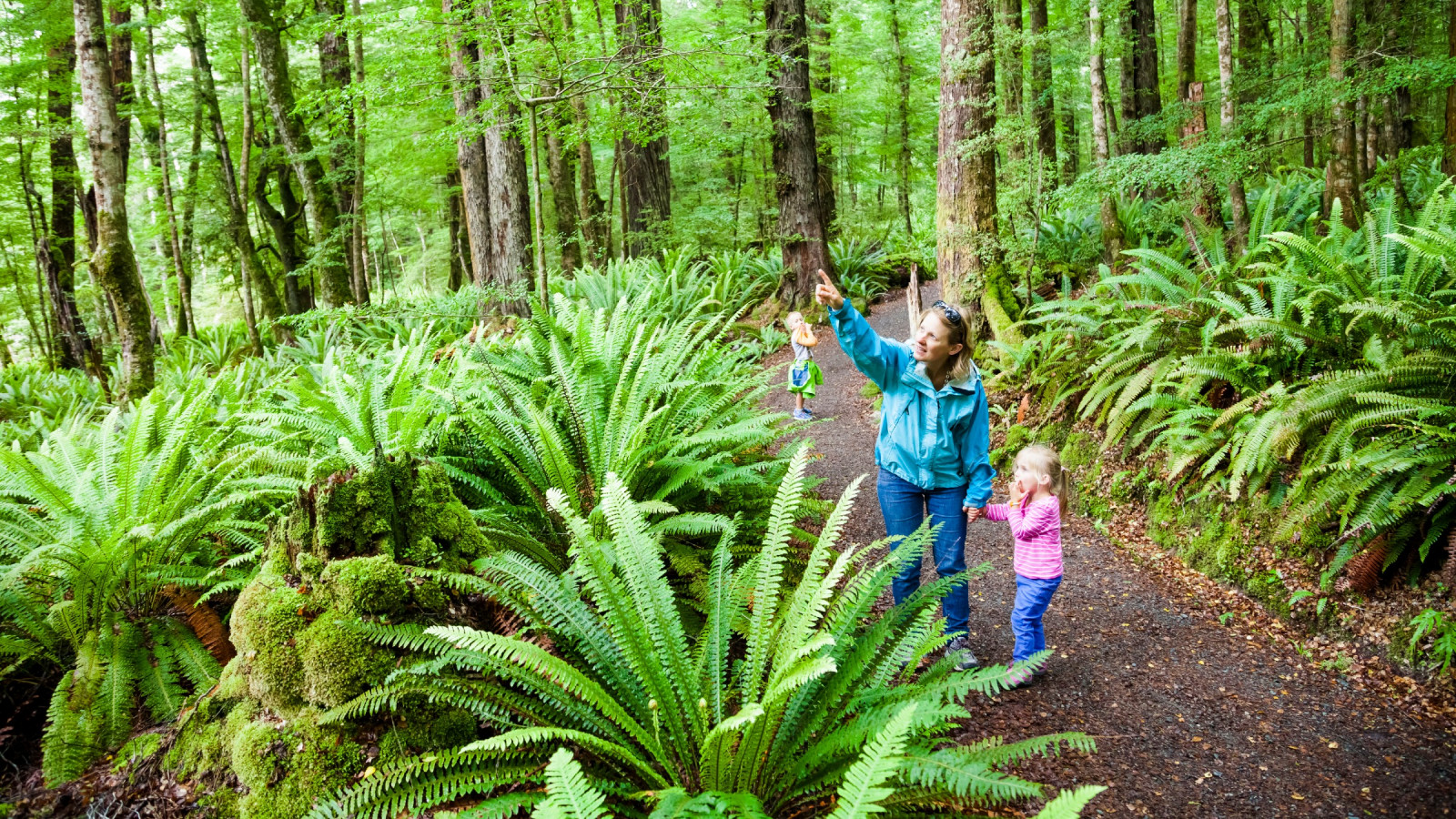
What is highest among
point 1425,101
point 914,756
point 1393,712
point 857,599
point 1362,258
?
point 1425,101

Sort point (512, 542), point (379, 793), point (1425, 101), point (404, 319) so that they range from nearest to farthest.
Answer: point (379, 793) → point (512, 542) → point (404, 319) → point (1425, 101)

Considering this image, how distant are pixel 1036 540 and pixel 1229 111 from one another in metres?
5.77

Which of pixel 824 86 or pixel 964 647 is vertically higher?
pixel 824 86

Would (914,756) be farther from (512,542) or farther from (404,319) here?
(404,319)

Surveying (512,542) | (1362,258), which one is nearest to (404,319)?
(512,542)

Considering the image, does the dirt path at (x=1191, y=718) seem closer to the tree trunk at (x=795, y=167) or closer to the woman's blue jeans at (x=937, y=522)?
the woman's blue jeans at (x=937, y=522)

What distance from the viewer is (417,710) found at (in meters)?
2.01

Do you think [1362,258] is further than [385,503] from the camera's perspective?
Yes

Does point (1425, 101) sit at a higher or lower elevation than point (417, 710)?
higher

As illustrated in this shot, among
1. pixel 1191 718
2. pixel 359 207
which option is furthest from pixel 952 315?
pixel 359 207

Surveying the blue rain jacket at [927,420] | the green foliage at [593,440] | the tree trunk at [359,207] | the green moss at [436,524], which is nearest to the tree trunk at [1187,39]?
the green foliage at [593,440]

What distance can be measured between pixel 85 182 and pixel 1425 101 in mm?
25980

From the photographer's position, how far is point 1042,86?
25.4 ft

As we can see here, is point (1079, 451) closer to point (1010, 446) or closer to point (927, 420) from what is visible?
point (1010, 446)
